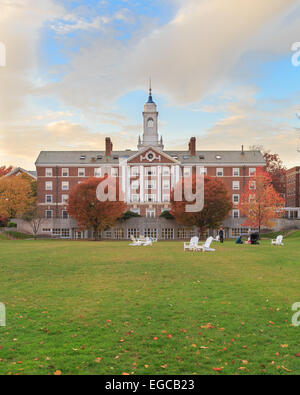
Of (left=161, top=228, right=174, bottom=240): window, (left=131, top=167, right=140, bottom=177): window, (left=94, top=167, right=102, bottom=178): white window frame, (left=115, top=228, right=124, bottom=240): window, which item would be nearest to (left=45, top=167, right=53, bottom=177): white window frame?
(left=94, top=167, right=102, bottom=178): white window frame

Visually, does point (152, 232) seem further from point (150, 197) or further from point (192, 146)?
point (192, 146)

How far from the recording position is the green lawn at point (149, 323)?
6.09m

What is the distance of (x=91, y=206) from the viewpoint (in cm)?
4775

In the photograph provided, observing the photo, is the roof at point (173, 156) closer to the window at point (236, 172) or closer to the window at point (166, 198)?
the window at point (236, 172)

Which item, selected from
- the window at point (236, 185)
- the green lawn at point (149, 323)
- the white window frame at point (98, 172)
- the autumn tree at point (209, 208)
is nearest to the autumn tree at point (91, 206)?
the autumn tree at point (209, 208)

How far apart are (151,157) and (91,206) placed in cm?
2007

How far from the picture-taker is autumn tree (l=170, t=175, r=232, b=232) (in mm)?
46812

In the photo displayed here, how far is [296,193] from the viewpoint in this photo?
319 ft

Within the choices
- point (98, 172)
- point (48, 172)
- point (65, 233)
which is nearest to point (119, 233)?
point (65, 233)

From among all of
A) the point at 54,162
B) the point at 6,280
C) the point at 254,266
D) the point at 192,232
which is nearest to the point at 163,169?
the point at 192,232

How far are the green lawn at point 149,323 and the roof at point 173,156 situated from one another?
54244 millimetres

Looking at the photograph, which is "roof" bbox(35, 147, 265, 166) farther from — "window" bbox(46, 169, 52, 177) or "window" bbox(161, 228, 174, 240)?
"window" bbox(161, 228, 174, 240)

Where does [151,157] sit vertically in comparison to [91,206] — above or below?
above

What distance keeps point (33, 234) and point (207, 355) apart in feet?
177
